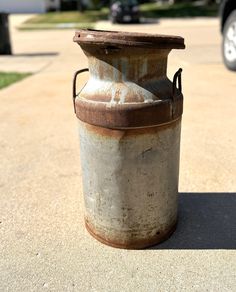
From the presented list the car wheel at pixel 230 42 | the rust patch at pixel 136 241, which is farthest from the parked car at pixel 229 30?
the rust patch at pixel 136 241

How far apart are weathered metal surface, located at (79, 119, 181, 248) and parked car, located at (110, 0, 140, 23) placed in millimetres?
→ 21403

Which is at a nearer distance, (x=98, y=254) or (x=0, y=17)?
(x=98, y=254)

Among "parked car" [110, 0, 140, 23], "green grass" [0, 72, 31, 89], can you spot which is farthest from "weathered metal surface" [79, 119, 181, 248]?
"parked car" [110, 0, 140, 23]

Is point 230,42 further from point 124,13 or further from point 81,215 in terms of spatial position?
point 124,13

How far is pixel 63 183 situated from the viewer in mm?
3883

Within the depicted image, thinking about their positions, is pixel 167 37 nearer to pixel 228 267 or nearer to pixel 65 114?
pixel 228 267

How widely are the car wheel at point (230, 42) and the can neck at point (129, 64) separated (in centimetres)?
628

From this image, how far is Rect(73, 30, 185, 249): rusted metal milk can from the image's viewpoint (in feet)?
8.02

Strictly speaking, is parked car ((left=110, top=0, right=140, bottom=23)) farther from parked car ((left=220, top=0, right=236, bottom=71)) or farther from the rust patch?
the rust patch

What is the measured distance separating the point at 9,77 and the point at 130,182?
7004mm

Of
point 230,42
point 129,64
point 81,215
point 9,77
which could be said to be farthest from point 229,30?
point 129,64

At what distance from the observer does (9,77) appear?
9.01 m

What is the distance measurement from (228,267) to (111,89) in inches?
54.1

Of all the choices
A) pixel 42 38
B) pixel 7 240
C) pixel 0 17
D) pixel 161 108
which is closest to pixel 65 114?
pixel 7 240
